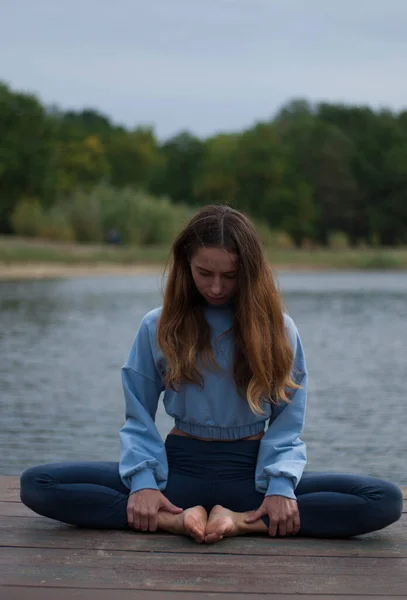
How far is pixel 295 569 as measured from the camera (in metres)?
3.08

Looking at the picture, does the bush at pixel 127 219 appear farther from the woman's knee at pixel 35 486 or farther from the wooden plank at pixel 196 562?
the wooden plank at pixel 196 562

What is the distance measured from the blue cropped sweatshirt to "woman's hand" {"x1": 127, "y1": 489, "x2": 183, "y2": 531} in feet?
0.07

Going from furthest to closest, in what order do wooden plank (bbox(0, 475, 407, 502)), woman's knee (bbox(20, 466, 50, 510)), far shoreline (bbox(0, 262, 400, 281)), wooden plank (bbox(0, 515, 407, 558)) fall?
1. far shoreline (bbox(0, 262, 400, 281))
2. wooden plank (bbox(0, 475, 407, 502))
3. woman's knee (bbox(20, 466, 50, 510))
4. wooden plank (bbox(0, 515, 407, 558))

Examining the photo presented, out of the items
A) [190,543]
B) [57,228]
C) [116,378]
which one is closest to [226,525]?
[190,543]

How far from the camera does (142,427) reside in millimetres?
3473

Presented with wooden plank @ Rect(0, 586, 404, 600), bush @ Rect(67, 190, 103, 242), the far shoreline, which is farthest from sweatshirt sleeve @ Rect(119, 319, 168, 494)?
bush @ Rect(67, 190, 103, 242)

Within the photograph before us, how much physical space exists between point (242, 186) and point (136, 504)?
59.6 m

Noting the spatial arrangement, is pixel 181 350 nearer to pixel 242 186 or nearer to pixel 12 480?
pixel 12 480

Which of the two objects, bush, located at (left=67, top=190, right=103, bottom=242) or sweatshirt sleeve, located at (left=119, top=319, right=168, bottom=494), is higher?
sweatshirt sleeve, located at (left=119, top=319, right=168, bottom=494)

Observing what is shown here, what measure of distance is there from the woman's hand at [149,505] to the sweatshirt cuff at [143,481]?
11mm

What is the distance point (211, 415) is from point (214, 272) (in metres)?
0.43

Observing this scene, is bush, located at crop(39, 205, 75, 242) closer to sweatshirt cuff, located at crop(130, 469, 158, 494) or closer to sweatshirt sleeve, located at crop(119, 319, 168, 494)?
sweatshirt sleeve, located at crop(119, 319, 168, 494)

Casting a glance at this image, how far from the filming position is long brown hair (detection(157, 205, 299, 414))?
133 inches

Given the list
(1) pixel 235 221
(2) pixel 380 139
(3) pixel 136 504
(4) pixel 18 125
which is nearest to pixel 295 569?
(3) pixel 136 504
